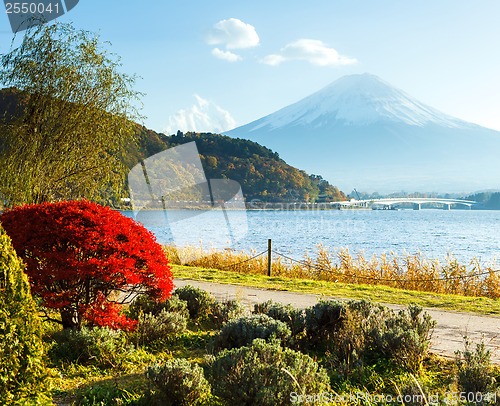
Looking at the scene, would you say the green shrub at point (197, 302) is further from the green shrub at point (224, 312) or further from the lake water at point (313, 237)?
the lake water at point (313, 237)

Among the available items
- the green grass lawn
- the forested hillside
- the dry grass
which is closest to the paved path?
the green grass lawn

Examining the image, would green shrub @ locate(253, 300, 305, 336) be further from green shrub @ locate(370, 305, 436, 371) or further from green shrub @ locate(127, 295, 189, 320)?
green shrub @ locate(127, 295, 189, 320)

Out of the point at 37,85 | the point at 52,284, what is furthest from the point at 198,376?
the point at 37,85

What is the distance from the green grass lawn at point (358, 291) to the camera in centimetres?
922

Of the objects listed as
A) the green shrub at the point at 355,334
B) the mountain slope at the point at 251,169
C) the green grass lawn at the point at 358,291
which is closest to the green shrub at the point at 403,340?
the green shrub at the point at 355,334

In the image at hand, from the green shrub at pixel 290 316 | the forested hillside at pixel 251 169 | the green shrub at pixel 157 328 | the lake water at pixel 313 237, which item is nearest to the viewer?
the green shrub at pixel 157 328

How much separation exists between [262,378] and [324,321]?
251 cm

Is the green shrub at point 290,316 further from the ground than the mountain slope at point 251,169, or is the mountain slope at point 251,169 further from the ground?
the mountain slope at point 251,169

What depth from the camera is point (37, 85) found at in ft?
42.6

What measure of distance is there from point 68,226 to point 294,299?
5.64m

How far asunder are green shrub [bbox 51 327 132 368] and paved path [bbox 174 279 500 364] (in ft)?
7.40

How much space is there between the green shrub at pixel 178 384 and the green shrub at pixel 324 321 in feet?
7.37

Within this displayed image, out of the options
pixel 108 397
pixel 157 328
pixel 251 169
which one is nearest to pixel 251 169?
pixel 251 169

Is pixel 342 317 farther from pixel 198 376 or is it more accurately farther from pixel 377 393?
pixel 198 376
